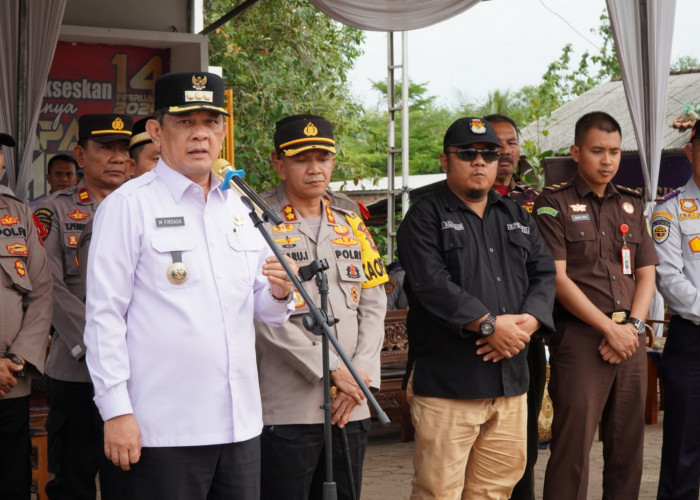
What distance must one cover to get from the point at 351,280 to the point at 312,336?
0.97ft

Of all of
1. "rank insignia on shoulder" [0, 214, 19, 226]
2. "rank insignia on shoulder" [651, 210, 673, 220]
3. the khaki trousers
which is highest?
"rank insignia on shoulder" [651, 210, 673, 220]

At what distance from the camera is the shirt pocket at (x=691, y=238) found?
194 inches

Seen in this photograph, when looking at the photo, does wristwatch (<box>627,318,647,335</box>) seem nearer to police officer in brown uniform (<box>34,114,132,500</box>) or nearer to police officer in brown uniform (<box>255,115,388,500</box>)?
police officer in brown uniform (<box>255,115,388,500</box>)

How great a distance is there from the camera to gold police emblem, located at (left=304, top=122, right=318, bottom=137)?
3.97 metres

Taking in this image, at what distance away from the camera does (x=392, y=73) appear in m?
9.84

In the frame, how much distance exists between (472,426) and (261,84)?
31.2ft

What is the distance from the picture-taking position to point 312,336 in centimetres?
385

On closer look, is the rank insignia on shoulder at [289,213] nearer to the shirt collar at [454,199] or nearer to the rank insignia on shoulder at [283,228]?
the rank insignia on shoulder at [283,228]

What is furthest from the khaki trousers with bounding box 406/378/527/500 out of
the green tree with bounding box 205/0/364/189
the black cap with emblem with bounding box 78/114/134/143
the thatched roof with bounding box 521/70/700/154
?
the green tree with bounding box 205/0/364/189

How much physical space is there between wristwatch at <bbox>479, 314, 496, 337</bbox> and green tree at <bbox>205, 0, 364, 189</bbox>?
9.24m

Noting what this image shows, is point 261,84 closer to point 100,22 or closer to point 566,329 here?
point 100,22

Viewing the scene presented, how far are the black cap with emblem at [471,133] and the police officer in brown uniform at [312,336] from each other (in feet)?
1.99

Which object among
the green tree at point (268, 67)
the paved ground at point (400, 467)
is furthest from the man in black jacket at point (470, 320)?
the green tree at point (268, 67)

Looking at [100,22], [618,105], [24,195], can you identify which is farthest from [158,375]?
[618,105]
